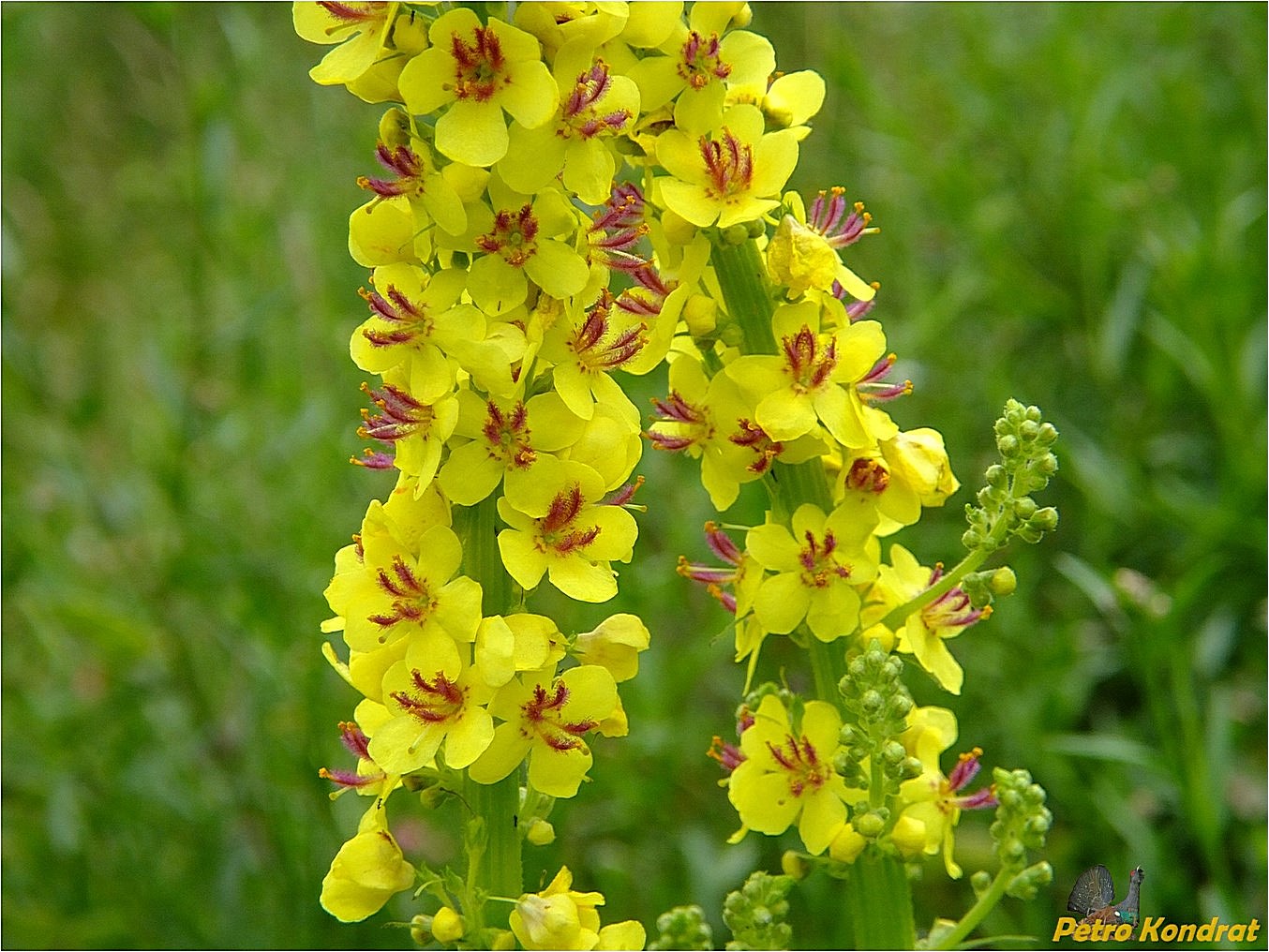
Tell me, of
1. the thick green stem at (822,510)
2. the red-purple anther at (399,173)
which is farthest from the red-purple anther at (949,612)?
the red-purple anther at (399,173)

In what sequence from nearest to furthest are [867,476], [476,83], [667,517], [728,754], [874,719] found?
[476,83] → [874,719] → [867,476] → [728,754] → [667,517]

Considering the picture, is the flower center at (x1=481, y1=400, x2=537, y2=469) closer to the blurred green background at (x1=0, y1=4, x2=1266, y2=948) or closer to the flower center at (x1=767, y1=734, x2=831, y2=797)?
the flower center at (x1=767, y1=734, x2=831, y2=797)

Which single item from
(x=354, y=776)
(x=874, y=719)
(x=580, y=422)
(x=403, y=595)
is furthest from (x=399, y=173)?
(x=874, y=719)

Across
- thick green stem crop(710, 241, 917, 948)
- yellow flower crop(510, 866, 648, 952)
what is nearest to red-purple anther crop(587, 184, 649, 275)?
thick green stem crop(710, 241, 917, 948)

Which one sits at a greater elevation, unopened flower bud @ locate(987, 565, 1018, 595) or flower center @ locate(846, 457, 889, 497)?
flower center @ locate(846, 457, 889, 497)

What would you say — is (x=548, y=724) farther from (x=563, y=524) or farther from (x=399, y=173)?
(x=399, y=173)

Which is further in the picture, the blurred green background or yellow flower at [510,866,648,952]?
the blurred green background
